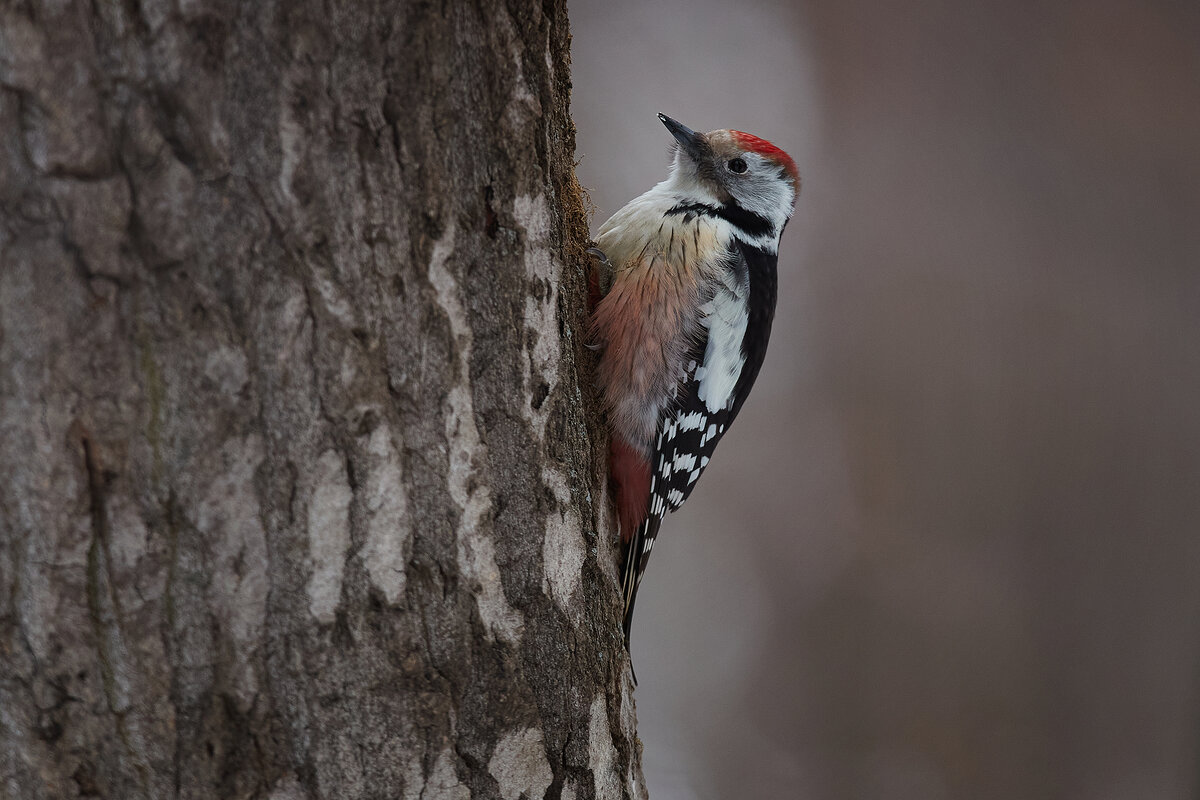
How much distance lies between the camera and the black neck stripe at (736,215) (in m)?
2.24

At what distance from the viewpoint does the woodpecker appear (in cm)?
184

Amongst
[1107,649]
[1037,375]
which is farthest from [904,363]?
[1107,649]

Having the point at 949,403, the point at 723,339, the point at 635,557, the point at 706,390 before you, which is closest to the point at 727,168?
the point at 723,339

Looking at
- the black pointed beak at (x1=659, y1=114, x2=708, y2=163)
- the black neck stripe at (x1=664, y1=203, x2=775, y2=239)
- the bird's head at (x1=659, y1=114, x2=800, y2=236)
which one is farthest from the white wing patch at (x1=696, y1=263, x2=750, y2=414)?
the black pointed beak at (x1=659, y1=114, x2=708, y2=163)

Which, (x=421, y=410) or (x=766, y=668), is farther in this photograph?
(x=766, y=668)

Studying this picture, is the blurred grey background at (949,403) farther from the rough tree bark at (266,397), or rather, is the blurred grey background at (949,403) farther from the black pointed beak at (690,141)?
the rough tree bark at (266,397)

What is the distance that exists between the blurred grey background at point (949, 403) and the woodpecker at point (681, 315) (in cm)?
121

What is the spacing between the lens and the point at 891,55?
3375mm

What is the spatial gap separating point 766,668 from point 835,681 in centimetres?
34

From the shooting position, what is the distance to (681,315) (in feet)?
→ 6.59

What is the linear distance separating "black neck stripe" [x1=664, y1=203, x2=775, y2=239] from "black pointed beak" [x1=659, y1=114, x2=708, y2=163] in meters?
0.18

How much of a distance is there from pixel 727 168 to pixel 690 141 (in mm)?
141

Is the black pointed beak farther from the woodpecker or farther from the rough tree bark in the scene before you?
the rough tree bark

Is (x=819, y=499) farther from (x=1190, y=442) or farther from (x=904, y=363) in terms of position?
(x=1190, y=442)
